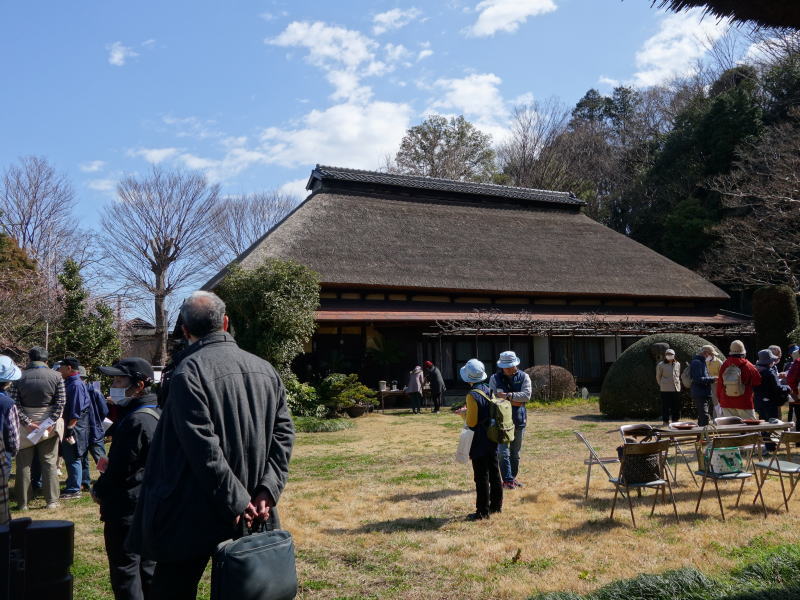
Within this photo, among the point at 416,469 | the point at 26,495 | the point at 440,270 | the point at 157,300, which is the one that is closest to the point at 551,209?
the point at 440,270

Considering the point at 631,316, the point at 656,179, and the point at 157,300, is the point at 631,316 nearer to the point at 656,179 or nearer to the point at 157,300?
the point at 656,179

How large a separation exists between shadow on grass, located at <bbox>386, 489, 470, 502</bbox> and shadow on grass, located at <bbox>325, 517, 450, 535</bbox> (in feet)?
3.05

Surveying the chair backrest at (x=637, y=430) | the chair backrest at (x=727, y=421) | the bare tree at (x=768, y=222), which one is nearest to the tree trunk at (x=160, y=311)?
the bare tree at (x=768, y=222)

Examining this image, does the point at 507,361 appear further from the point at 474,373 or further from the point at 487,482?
the point at 487,482

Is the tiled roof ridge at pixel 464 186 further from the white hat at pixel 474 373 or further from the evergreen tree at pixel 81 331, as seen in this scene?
the white hat at pixel 474 373

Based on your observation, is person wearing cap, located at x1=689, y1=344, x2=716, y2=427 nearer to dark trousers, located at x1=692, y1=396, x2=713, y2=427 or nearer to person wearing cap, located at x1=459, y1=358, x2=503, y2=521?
dark trousers, located at x1=692, y1=396, x2=713, y2=427

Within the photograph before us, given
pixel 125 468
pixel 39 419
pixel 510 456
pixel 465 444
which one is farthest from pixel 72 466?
pixel 510 456

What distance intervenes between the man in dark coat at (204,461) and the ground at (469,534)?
6.67ft

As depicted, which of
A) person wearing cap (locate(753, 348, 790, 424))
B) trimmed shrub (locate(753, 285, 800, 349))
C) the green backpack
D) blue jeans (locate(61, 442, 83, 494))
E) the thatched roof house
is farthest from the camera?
trimmed shrub (locate(753, 285, 800, 349))

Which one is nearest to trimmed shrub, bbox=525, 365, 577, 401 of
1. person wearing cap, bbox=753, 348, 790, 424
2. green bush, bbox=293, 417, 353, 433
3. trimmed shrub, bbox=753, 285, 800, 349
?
green bush, bbox=293, 417, 353, 433

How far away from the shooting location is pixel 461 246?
26.2 m

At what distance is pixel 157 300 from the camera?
3400 centimetres

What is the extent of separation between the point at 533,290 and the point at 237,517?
22591 millimetres

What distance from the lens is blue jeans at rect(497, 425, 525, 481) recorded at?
792 cm
